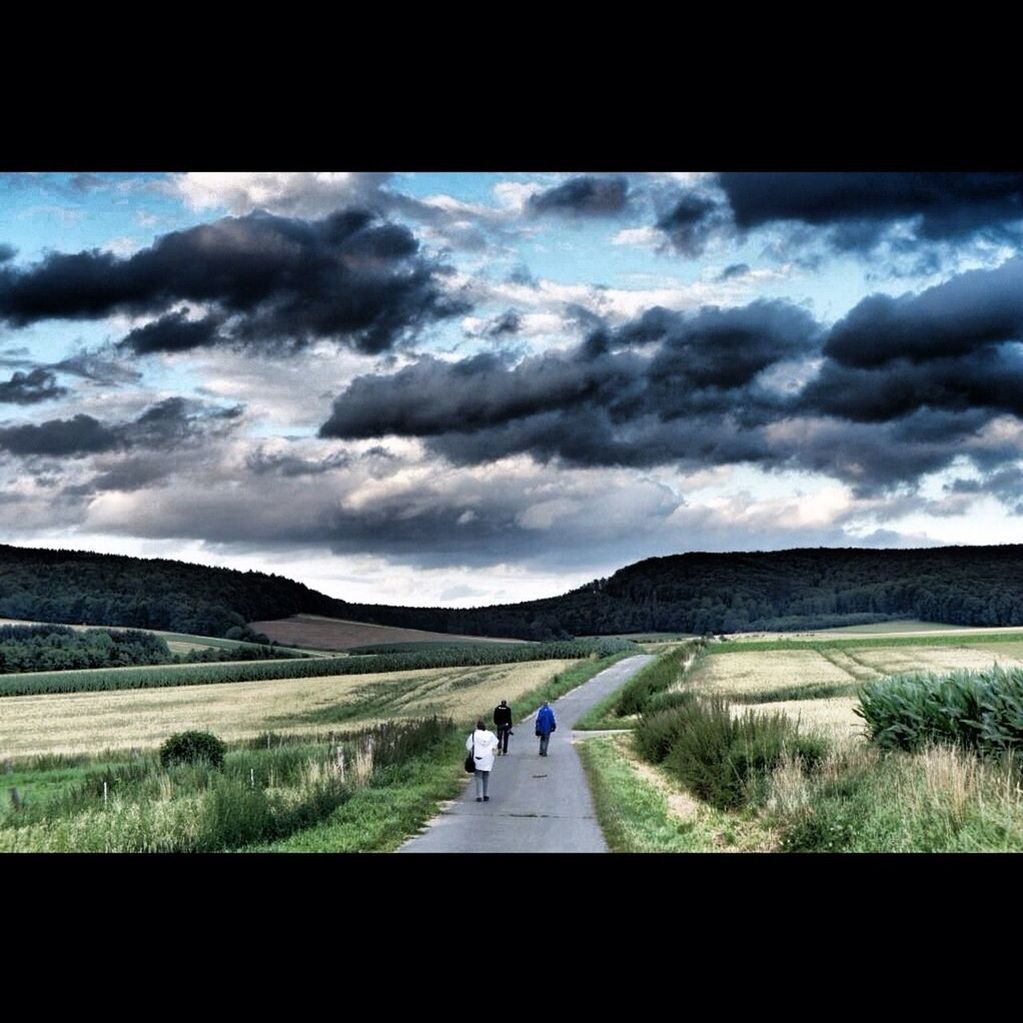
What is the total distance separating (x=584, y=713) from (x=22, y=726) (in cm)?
952

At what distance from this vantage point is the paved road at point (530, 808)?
30.8 ft

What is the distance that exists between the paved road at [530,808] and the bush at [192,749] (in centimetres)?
272

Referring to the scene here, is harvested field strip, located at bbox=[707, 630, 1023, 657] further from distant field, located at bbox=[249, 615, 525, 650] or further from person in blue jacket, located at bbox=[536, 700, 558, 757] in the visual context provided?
distant field, located at bbox=[249, 615, 525, 650]

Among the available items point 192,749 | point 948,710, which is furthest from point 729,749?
point 192,749

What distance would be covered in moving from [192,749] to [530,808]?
392cm

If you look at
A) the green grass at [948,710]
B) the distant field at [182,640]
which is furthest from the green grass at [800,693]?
the distant field at [182,640]

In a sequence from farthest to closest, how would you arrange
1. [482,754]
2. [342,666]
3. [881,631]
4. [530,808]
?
[342,666]
[881,631]
[482,754]
[530,808]

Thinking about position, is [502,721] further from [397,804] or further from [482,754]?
[397,804]

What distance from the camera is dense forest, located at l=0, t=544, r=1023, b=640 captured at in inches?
546

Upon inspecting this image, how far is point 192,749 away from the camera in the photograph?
38.1 feet

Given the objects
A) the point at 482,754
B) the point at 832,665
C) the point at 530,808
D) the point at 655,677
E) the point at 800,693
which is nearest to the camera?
the point at 530,808

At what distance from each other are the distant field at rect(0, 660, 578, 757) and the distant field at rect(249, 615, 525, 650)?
0.51 m

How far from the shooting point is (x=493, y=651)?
14469mm
